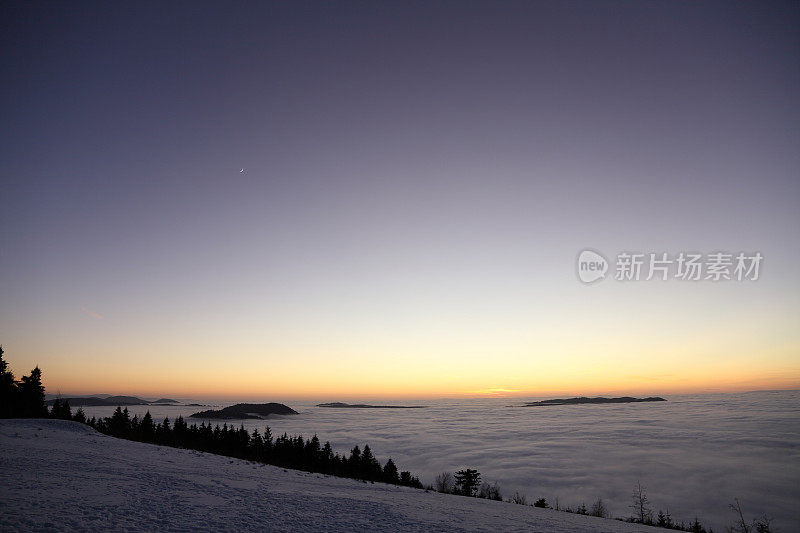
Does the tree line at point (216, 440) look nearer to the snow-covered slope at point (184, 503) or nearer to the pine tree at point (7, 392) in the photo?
the pine tree at point (7, 392)

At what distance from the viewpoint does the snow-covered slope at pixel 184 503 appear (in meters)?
11.8

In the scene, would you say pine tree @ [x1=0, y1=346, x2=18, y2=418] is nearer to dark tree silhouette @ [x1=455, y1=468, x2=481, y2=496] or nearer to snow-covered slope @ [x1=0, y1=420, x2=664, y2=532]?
snow-covered slope @ [x1=0, y1=420, x2=664, y2=532]

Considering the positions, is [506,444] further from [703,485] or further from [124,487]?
[124,487]

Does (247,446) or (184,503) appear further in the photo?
(247,446)

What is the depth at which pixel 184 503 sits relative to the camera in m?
14.6

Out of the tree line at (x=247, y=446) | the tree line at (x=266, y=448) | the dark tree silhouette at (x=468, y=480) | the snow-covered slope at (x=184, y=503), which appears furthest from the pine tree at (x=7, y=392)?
the dark tree silhouette at (x=468, y=480)

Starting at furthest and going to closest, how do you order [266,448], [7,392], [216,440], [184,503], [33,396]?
1. [216,440]
2. [266,448]
3. [33,396]
4. [7,392]
5. [184,503]

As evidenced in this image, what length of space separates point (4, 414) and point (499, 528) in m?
87.0

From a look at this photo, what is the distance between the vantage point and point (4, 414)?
66.1 meters

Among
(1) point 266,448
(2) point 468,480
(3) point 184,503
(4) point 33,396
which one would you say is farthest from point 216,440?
(3) point 184,503

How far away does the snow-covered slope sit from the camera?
11812mm

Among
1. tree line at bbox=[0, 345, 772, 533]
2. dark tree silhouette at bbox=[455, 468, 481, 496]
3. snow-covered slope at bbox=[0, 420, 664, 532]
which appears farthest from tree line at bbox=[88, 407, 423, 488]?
snow-covered slope at bbox=[0, 420, 664, 532]

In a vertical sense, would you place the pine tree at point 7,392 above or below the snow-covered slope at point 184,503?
below

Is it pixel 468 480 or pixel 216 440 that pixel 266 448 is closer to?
pixel 216 440
